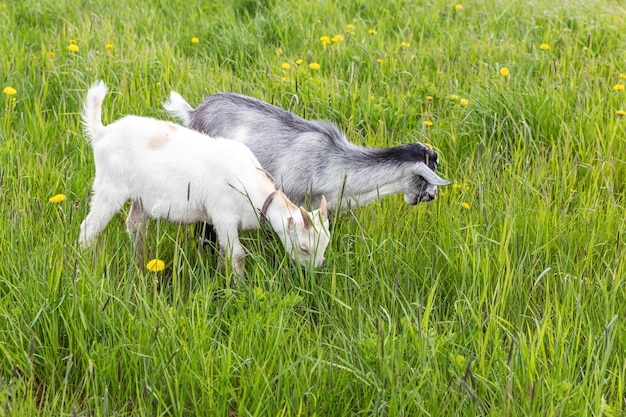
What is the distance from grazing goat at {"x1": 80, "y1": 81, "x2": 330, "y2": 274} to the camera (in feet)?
11.8

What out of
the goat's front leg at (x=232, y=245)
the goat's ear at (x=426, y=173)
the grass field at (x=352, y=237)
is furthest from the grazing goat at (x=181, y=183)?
the goat's ear at (x=426, y=173)

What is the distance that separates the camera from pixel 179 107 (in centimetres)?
466

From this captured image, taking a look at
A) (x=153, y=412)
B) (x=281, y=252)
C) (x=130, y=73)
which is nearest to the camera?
(x=153, y=412)

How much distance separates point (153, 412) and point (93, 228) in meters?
1.40

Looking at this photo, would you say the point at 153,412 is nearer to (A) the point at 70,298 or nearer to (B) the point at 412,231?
(A) the point at 70,298

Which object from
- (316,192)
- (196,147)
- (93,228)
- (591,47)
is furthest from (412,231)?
(591,47)

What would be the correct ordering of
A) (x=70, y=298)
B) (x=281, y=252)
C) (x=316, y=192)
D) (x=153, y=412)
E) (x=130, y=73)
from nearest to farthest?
(x=153, y=412)
(x=70, y=298)
(x=281, y=252)
(x=316, y=192)
(x=130, y=73)

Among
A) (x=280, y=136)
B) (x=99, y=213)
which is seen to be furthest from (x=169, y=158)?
(x=280, y=136)

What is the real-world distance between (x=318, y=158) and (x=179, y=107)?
1.14 m

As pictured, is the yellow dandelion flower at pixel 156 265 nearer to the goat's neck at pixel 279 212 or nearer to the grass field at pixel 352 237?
the grass field at pixel 352 237

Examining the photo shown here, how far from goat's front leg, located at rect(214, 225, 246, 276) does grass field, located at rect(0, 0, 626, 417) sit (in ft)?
0.32

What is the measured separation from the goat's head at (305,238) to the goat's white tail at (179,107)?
157 centimetres

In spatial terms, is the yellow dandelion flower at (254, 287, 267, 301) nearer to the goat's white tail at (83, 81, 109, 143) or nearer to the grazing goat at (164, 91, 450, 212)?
the grazing goat at (164, 91, 450, 212)

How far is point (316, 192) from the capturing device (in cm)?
400
